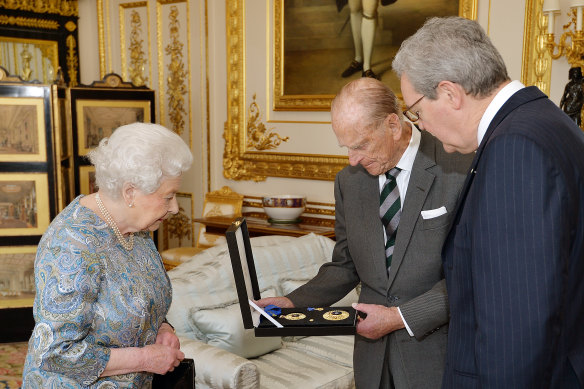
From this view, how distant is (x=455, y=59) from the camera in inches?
46.6

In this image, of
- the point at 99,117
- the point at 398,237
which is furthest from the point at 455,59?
the point at 99,117

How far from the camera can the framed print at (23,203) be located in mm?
4477

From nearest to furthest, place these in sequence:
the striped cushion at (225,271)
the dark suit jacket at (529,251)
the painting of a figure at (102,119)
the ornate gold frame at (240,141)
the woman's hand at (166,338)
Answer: the dark suit jacket at (529,251) < the woman's hand at (166,338) < the striped cushion at (225,271) < the ornate gold frame at (240,141) < the painting of a figure at (102,119)

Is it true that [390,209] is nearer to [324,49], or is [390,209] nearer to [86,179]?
[324,49]

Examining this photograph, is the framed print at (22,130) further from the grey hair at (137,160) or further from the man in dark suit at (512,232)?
the man in dark suit at (512,232)

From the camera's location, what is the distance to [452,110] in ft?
4.04

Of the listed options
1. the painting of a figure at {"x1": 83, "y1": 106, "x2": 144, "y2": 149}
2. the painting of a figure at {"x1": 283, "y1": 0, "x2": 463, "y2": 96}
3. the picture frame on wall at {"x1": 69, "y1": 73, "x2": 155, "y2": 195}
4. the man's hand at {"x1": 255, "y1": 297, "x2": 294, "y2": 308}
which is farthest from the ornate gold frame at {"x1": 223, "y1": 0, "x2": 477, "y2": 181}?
the man's hand at {"x1": 255, "y1": 297, "x2": 294, "y2": 308}

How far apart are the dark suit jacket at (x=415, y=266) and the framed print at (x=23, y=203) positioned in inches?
137

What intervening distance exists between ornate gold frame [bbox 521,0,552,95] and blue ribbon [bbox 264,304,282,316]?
9.43 ft

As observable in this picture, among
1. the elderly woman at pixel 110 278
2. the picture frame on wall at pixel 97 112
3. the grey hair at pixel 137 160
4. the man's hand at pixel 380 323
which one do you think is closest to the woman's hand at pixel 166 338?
the elderly woman at pixel 110 278

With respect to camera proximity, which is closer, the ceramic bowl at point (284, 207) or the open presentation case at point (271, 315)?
the open presentation case at point (271, 315)

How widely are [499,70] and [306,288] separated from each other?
3.60 ft

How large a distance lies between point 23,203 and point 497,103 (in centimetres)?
421

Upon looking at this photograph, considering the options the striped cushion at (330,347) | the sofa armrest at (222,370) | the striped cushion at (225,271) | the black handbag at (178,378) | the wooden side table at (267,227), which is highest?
the black handbag at (178,378)
